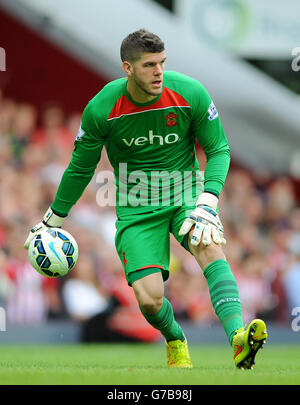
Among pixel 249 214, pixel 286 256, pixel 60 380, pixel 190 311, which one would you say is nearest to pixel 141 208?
→ pixel 60 380

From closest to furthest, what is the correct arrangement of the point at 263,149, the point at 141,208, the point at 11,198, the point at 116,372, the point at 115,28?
the point at 116,372
the point at 141,208
the point at 11,198
the point at 115,28
the point at 263,149

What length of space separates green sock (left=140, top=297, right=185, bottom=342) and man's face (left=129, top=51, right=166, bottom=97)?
5.11 feet

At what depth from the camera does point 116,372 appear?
5.62 m

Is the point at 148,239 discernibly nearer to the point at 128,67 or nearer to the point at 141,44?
the point at 128,67

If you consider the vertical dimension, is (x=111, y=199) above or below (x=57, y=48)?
below

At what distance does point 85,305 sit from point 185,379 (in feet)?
20.1

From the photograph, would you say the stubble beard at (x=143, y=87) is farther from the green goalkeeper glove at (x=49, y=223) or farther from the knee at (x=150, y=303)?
the knee at (x=150, y=303)

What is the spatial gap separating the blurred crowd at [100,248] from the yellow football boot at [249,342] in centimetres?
528

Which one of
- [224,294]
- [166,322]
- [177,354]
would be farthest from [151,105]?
[177,354]

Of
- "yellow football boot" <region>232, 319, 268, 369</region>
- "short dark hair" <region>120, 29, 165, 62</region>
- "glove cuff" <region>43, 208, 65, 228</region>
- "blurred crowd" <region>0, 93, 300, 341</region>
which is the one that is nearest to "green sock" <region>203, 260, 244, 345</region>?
"yellow football boot" <region>232, 319, 268, 369</region>

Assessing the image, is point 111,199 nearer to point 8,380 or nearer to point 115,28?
point 115,28

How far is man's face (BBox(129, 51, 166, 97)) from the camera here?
19.7ft

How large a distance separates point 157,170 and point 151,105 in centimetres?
50

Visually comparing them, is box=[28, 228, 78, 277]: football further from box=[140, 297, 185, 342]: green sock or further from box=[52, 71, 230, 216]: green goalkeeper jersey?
box=[140, 297, 185, 342]: green sock
